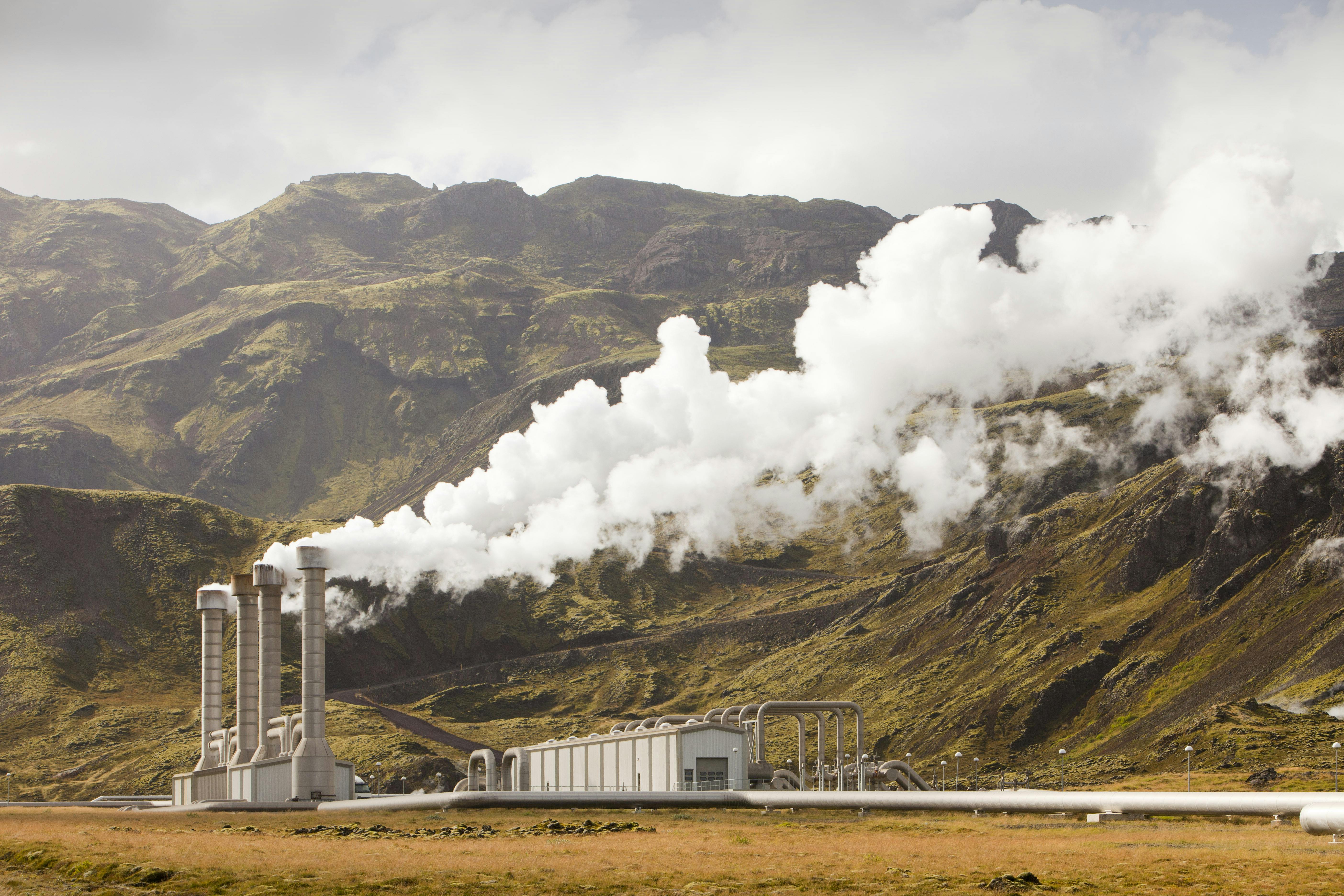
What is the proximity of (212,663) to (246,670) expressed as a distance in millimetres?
7226

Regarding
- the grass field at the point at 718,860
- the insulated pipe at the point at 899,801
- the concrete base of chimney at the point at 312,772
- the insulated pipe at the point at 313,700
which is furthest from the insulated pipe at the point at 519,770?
the grass field at the point at 718,860

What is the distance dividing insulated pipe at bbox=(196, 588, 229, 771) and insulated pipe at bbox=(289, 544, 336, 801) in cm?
1709

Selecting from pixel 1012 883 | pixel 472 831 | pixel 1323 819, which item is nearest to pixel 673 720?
pixel 472 831

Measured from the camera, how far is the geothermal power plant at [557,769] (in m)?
78.6

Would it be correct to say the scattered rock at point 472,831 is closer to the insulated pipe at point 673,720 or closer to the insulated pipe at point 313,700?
the insulated pipe at point 313,700

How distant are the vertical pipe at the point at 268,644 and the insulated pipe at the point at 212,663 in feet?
19.7

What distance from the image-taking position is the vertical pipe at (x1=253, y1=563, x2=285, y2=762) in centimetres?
11588

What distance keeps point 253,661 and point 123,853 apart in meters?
66.3

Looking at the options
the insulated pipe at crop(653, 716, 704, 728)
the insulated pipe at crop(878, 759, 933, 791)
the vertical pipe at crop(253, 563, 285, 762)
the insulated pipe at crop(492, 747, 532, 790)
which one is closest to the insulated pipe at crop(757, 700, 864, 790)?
the insulated pipe at crop(878, 759, 933, 791)

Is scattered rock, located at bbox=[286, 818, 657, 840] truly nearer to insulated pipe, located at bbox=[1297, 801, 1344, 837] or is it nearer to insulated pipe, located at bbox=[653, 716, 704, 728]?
insulated pipe, located at bbox=[1297, 801, 1344, 837]

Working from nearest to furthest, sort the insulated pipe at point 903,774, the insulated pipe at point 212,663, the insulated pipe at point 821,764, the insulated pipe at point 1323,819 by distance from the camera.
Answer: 1. the insulated pipe at point 1323,819
2. the insulated pipe at point 821,764
3. the insulated pipe at point 903,774
4. the insulated pipe at point 212,663

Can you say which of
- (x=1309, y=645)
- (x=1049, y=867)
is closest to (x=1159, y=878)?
(x=1049, y=867)

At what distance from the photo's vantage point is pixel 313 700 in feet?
347

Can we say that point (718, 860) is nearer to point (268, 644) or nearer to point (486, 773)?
point (268, 644)
